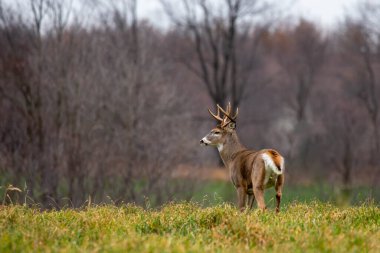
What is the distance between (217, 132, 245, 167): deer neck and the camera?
13.0 m

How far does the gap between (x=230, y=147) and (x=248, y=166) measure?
4.81ft

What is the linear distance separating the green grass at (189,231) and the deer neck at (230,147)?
9.53 feet

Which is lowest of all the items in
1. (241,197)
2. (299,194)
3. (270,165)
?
(299,194)

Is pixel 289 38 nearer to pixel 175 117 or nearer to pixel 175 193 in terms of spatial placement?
pixel 175 117

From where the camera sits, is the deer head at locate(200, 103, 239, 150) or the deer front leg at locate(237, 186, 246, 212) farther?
the deer head at locate(200, 103, 239, 150)

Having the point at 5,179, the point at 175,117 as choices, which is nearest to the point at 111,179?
the point at 5,179

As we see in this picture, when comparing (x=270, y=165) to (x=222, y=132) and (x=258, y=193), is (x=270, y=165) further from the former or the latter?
(x=222, y=132)

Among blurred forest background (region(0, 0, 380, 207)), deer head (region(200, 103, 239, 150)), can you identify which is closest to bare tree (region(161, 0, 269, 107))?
blurred forest background (region(0, 0, 380, 207))

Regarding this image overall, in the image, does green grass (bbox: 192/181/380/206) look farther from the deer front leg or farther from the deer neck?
the deer neck

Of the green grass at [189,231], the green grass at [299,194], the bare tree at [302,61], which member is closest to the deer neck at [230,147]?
the green grass at [299,194]

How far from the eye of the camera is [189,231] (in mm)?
8727

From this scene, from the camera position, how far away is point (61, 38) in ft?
81.5

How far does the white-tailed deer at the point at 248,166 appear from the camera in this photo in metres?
10.8

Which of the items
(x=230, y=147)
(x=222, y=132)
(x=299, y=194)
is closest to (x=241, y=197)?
(x=230, y=147)
